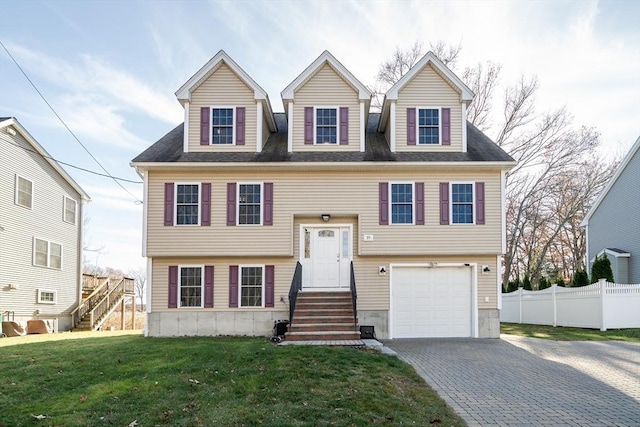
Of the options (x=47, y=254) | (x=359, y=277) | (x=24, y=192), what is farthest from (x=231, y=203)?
(x=47, y=254)

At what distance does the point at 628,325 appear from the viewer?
55.2 feet

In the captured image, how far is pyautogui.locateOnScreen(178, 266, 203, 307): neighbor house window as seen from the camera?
15.0 metres

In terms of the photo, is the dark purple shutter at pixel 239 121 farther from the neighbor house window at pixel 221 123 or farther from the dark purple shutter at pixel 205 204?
the dark purple shutter at pixel 205 204

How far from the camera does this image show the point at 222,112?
51.2 ft

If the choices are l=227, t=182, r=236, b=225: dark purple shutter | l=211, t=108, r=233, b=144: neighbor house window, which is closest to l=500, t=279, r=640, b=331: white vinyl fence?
l=227, t=182, r=236, b=225: dark purple shutter

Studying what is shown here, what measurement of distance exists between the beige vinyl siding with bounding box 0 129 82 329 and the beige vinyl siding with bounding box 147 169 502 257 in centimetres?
723

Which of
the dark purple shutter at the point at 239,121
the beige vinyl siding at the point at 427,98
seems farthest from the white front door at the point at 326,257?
the dark purple shutter at the point at 239,121

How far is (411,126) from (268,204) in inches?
207

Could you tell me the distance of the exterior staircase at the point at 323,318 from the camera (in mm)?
12664

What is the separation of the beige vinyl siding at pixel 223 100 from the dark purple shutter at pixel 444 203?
6.10 metres

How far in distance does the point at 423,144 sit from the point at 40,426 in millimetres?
12738

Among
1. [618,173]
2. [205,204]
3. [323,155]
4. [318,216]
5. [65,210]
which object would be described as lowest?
[318,216]

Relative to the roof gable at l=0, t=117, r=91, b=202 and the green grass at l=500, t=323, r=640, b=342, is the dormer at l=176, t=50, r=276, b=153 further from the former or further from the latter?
the green grass at l=500, t=323, r=640, b=342

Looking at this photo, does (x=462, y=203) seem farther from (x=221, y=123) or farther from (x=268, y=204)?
(x=221, y=123)
